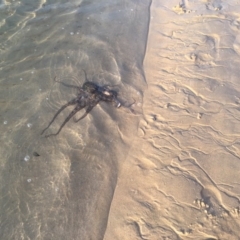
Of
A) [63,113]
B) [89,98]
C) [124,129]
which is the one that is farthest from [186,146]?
[63,113]

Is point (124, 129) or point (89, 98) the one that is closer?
point (124, 129)

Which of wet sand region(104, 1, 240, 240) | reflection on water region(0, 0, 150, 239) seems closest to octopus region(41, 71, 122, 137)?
reflection on water region(0, 0, 150, 239)

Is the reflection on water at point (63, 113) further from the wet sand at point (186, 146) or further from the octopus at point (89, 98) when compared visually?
the wet sand at point (186, 146)

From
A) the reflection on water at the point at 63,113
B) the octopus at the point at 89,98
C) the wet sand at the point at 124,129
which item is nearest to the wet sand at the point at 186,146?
the wet sand at the point at 124,129

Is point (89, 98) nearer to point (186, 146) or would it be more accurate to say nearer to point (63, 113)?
point (63, 113)

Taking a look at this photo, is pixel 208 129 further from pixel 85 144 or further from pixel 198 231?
pixel 85 144

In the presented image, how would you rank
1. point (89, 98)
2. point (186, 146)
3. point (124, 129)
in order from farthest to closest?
point (89, 98), point (124, 129), point (186, 146)
